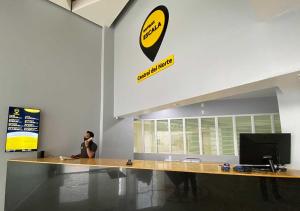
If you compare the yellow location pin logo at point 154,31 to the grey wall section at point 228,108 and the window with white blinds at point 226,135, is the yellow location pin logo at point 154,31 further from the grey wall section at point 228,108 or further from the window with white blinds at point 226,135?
the window with white blinds at point 226,135

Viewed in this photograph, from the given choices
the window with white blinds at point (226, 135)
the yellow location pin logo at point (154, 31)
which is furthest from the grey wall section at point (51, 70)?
the window with white blinds at point (226, 135)

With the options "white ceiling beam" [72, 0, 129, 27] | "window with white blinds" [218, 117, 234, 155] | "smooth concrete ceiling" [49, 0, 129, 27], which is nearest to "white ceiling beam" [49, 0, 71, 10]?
"smooth concrete ceiling" [49, 0, 129, 27]

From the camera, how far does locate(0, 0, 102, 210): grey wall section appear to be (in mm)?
4379

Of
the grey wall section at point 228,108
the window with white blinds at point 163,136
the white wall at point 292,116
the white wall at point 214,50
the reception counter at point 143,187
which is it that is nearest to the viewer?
the reception counter at point 143,187

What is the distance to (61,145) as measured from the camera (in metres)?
4.93

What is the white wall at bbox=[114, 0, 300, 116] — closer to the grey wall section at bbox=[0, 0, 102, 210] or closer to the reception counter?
the reception counter

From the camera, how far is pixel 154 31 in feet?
14.6

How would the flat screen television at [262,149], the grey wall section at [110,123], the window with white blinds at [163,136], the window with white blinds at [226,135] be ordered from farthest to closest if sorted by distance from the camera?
the window with white blinds at [163,136]
the window with white blinds at [226,135]
the grey wall section at [110,123]
the flat screen television at [262,149]

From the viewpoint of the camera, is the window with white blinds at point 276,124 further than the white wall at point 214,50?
Yes

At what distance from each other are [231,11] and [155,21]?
2.01m

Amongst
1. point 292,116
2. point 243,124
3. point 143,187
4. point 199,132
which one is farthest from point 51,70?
point 243,124

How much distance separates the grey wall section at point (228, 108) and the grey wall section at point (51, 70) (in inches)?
137

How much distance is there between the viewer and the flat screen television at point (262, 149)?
97.0 inches

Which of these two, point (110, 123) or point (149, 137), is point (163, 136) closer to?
point (149, 137)
